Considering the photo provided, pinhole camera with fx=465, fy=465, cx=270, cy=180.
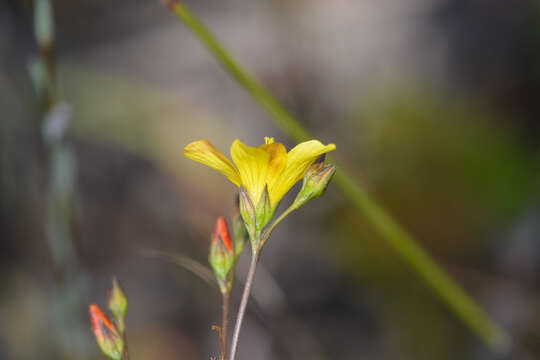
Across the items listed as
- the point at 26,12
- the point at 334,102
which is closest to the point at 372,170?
the point at 334,102

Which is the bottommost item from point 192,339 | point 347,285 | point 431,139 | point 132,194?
point 192,339

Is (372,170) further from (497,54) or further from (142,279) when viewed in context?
(142,279)

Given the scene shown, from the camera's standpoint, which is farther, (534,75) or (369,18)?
(369,18)

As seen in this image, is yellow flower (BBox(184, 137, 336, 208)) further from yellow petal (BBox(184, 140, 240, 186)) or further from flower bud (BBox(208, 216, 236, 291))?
flower bud (BBox(208, 216, 236, 291))

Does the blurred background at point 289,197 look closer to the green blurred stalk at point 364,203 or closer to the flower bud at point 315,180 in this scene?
the green blurred stalk at point 364,203

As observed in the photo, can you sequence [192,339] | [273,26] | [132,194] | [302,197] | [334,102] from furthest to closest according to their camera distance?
[273,26], [334,102], [132,194], [192,339], [302,197]

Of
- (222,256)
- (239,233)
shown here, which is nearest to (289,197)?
(239,233)
